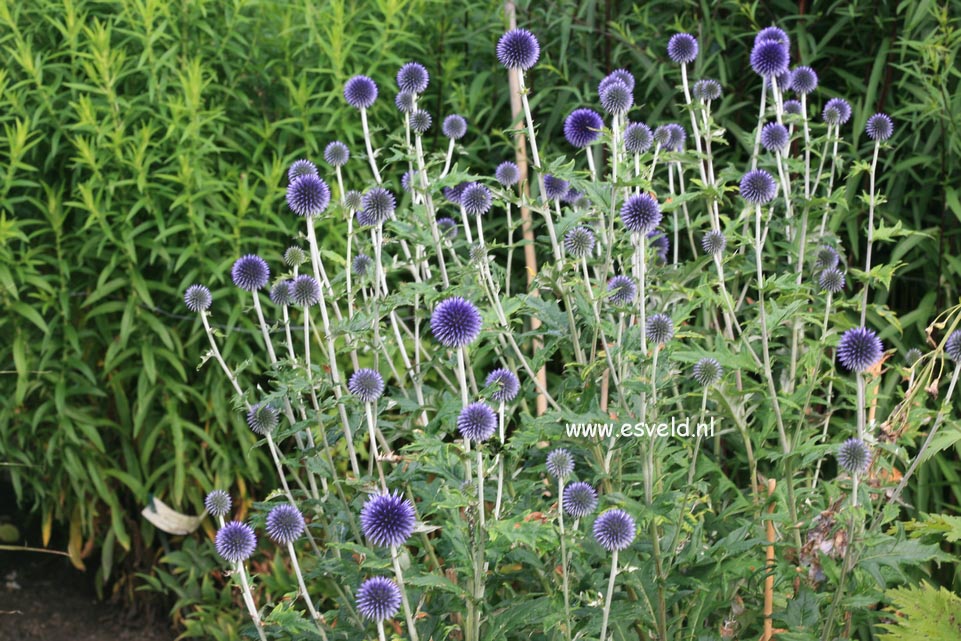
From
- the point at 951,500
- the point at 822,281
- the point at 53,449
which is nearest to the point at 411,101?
the point at 822,281

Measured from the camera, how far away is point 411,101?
2.90 metres

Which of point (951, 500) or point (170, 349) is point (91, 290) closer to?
point (170, 349)

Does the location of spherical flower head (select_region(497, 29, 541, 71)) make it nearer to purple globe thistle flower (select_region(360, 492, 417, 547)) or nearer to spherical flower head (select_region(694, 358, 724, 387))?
spherical flower head (select_region(694, 358, 724, 387))

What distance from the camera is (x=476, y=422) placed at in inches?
77.5

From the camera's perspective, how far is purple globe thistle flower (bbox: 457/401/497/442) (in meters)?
1.96

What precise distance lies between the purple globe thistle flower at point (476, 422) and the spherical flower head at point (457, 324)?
152mm

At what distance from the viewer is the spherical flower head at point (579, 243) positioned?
2.52m

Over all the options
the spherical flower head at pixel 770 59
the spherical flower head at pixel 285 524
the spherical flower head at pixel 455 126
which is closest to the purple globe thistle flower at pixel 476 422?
the spherical flower head at pixel 285 524

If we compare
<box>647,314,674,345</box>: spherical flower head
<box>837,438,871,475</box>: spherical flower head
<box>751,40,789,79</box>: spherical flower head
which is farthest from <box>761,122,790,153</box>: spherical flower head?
<box>837,438,871,475</box>: spherical flower head

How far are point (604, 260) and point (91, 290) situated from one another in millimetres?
2129

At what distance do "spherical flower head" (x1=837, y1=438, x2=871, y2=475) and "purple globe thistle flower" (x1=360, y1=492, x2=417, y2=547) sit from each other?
2.99 ft

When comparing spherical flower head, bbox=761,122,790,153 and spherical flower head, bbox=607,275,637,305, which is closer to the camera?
spherical flower head, bbox=607,275,637,305

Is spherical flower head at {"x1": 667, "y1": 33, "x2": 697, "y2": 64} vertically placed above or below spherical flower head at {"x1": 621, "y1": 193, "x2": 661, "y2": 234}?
above

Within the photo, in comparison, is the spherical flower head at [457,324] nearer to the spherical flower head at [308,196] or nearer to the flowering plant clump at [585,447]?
the flowering plant clump at [585,447]
